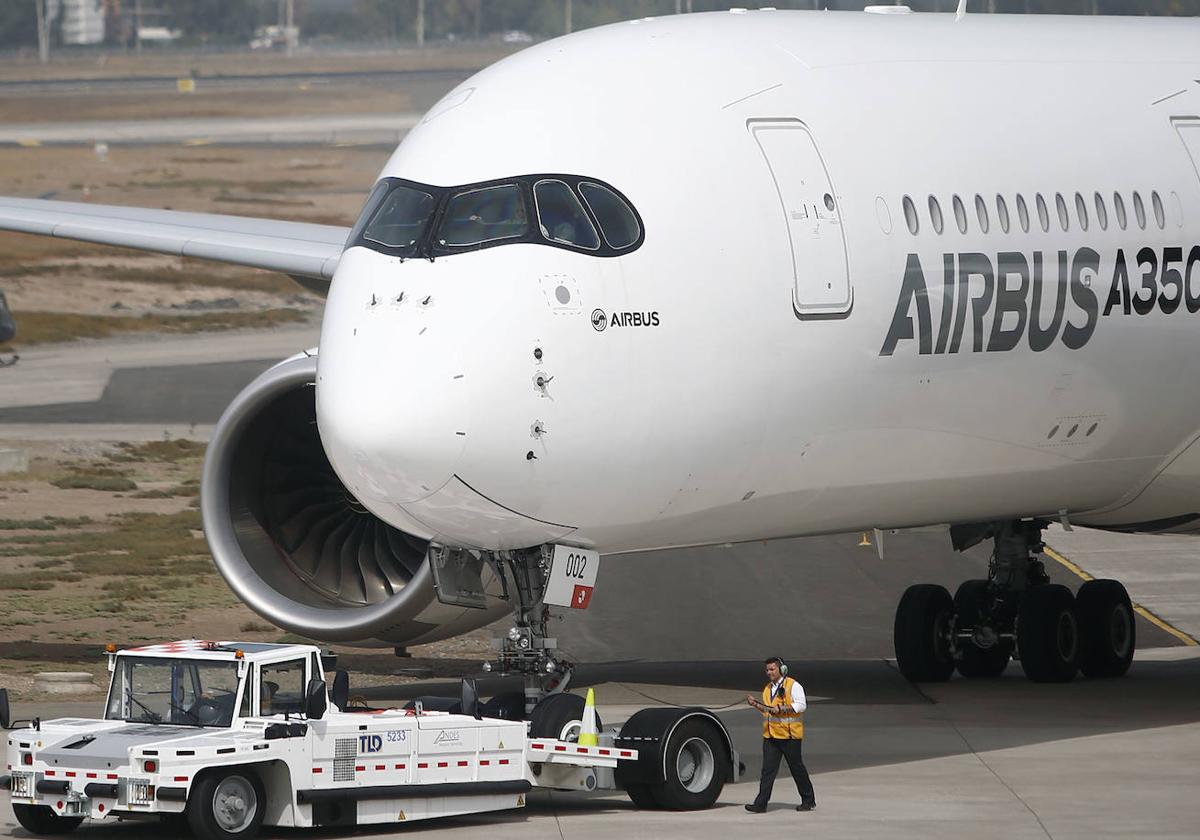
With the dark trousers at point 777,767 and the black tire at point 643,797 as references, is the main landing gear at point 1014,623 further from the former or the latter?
the black tire at point 643,797

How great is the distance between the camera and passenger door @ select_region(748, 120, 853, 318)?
15961 mm

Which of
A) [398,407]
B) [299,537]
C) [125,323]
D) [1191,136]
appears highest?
[1191,136]

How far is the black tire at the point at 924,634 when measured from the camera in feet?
71.8

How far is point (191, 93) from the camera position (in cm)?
14825

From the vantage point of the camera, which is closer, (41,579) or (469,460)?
(469,460)

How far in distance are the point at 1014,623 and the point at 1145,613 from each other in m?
5.25

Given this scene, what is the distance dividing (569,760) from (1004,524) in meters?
7.51

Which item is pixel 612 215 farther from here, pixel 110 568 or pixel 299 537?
pixel 110 568

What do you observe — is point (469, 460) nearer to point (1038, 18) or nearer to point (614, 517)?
point (614, 517)

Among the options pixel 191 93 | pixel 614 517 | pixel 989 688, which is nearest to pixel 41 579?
pixel 989 688

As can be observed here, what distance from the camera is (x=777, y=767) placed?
15.6 metres

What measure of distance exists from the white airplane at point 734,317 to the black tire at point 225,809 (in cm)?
205

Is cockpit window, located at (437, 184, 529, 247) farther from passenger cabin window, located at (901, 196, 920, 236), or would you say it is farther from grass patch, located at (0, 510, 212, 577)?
grass patch, located at (0, 510, 212, 577)

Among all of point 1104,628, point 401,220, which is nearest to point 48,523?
point 1104,628
